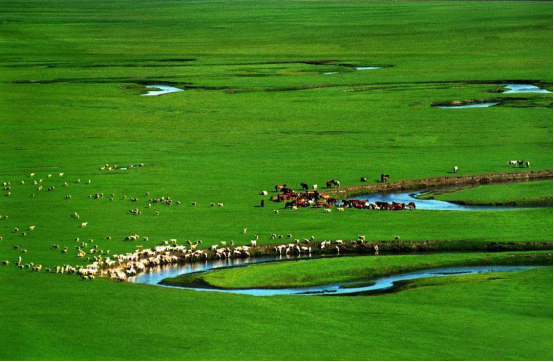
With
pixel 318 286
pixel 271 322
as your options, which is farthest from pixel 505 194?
pixel 271 322

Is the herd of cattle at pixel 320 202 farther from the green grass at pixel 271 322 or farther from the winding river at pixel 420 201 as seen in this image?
the green grass at pixel 271 322

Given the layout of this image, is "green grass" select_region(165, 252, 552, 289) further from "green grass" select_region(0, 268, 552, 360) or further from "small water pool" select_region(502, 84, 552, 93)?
"small water pool" select_region(502, 84, 552, 93)

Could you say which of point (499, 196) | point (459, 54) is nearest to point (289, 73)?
point (459, 54)

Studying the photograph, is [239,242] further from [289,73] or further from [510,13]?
[510,13]

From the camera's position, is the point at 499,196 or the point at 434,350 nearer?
the point at 434,350

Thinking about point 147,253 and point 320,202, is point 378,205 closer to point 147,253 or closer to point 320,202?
point 320,202

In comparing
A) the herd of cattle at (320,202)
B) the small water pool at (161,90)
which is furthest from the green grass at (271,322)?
the small water pool at (161,90)
